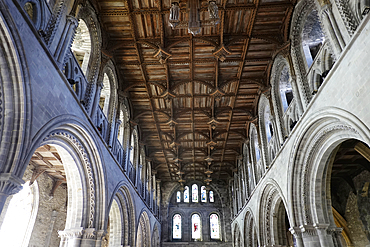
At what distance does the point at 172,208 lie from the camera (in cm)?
2808

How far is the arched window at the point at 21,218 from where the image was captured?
1411 cm

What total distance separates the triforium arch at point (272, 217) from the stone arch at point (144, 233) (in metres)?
8.49

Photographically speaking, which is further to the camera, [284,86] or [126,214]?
[126,214]

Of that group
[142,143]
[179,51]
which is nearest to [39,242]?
[142,143]

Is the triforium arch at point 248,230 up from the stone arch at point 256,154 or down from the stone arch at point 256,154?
down

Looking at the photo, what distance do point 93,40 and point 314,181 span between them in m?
9.60

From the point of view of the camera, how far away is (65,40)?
7.93 m

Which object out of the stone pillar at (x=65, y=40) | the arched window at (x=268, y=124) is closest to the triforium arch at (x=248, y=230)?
the arched window at (x=268, y=124)

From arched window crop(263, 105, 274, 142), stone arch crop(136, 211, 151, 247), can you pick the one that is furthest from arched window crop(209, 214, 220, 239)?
arched window crop(263, 105, 274, 142)

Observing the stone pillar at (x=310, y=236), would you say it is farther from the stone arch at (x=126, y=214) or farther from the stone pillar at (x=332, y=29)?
the stone arch at (x=126, y=214)

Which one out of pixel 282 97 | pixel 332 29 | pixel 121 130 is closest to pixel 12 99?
pixel 332 29

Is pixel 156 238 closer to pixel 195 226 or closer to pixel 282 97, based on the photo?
pixel 195 226

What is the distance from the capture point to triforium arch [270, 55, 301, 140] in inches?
449

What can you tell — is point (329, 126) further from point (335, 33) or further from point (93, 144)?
point (93, 144)
